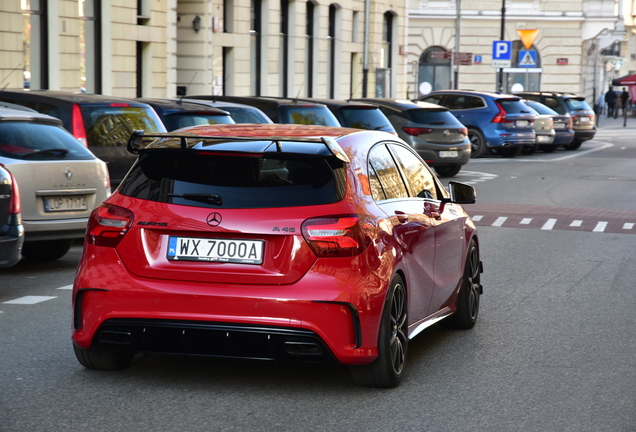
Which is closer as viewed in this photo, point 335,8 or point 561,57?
point 335,8

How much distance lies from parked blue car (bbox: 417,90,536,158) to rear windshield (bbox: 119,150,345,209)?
24.4 metres

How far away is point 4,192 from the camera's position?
882 cm

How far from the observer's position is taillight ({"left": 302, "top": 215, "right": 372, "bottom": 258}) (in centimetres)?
570

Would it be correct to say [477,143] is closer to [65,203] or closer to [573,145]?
[573,145]

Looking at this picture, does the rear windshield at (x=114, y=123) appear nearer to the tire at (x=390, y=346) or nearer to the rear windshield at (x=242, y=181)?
the rear windshield at (x=242, y=181)

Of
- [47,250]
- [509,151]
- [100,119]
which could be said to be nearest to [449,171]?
[509,151]

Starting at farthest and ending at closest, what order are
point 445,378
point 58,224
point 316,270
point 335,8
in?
point 335,8, point 58,224, point 445,378, point 316,270

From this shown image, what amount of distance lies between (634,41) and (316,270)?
8116cm

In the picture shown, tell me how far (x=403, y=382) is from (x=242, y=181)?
1.36m

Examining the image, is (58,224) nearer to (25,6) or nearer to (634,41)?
(25,6)

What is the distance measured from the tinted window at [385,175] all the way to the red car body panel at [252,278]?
0.24 metres

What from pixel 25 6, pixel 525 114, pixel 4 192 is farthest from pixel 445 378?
pixel 525 114

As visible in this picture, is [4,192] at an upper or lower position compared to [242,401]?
upper

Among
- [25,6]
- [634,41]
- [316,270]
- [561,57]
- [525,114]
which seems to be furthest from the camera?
[634,41]
